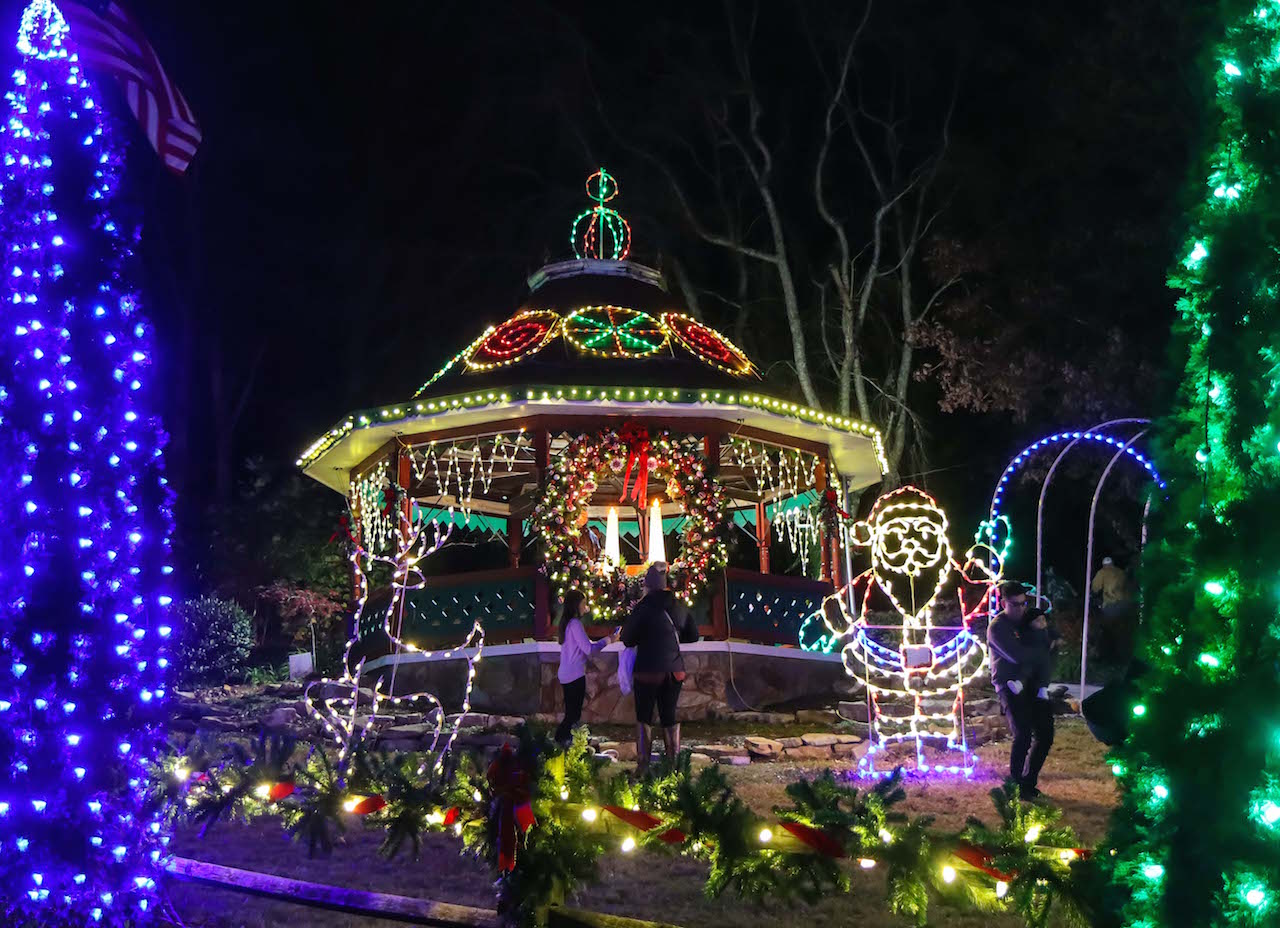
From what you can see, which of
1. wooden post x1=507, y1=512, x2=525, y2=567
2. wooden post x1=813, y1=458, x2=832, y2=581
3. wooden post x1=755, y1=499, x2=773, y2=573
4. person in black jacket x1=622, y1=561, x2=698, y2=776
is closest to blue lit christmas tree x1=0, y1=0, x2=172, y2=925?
person in black jacket x1=622, y1=561, x2=698, y2=776

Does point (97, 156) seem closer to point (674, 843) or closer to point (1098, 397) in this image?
point (674, 843)

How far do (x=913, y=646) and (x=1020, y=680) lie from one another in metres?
1.85

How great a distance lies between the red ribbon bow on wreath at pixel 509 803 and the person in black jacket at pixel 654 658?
4703 mm

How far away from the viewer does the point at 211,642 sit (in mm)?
20031

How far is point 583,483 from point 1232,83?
12567 millimetres

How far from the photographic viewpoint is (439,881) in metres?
7.52

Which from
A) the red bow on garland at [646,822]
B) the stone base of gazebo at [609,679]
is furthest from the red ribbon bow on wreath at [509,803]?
the stone base of gazebo at [609,679]

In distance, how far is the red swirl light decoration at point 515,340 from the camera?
695 inches

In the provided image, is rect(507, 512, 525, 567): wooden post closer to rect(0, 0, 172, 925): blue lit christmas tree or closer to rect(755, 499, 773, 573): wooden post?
rect(755, 499, 773, 573): wooden post

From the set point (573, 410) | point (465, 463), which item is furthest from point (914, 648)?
point (465, 463)

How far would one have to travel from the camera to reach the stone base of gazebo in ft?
50.7

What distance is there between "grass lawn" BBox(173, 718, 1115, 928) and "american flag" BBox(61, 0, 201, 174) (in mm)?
4213

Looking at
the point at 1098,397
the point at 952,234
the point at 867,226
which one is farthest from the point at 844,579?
the point at 867,226

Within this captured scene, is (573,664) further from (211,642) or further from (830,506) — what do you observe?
(211,642)
